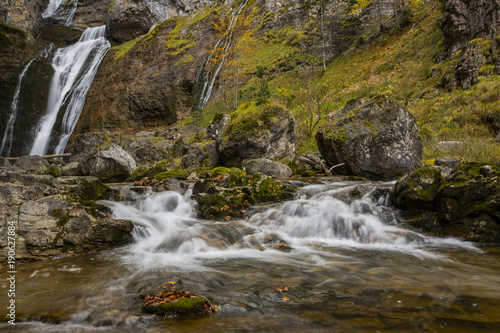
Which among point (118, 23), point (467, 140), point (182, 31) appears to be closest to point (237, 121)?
point (467, 140)

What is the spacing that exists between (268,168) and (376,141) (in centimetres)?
396

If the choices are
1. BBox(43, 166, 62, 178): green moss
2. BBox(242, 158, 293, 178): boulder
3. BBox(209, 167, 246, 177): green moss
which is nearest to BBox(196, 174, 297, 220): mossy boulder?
BBox(209, 167, 246, 177): green moss

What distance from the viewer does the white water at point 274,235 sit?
504 cm

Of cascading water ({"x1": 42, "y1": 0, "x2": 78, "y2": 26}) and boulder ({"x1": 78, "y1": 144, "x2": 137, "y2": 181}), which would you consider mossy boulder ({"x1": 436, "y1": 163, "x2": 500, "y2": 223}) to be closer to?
boulder ({"x1": 78, "y1": 144, "x2": 137, "y2": 181})

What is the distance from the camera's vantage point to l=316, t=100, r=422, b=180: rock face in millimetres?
9102

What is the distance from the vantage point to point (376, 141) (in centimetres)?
921

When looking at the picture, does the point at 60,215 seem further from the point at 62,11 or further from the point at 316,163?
the point at 62,11

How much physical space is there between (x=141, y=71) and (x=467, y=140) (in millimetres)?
32144

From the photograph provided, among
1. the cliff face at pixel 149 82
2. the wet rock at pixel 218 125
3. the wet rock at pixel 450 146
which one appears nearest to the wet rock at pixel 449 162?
the wet rock at pixel 450 146

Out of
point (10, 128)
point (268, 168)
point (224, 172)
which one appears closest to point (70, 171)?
point (224, 172)

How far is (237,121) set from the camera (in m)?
12.9

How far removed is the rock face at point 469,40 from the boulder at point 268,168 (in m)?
9.12

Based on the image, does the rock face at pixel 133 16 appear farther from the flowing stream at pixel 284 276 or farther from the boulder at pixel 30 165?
the flowing stream at pixel 284 276

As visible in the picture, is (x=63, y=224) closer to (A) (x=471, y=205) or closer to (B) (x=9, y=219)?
(B) (x=9, y=219)
